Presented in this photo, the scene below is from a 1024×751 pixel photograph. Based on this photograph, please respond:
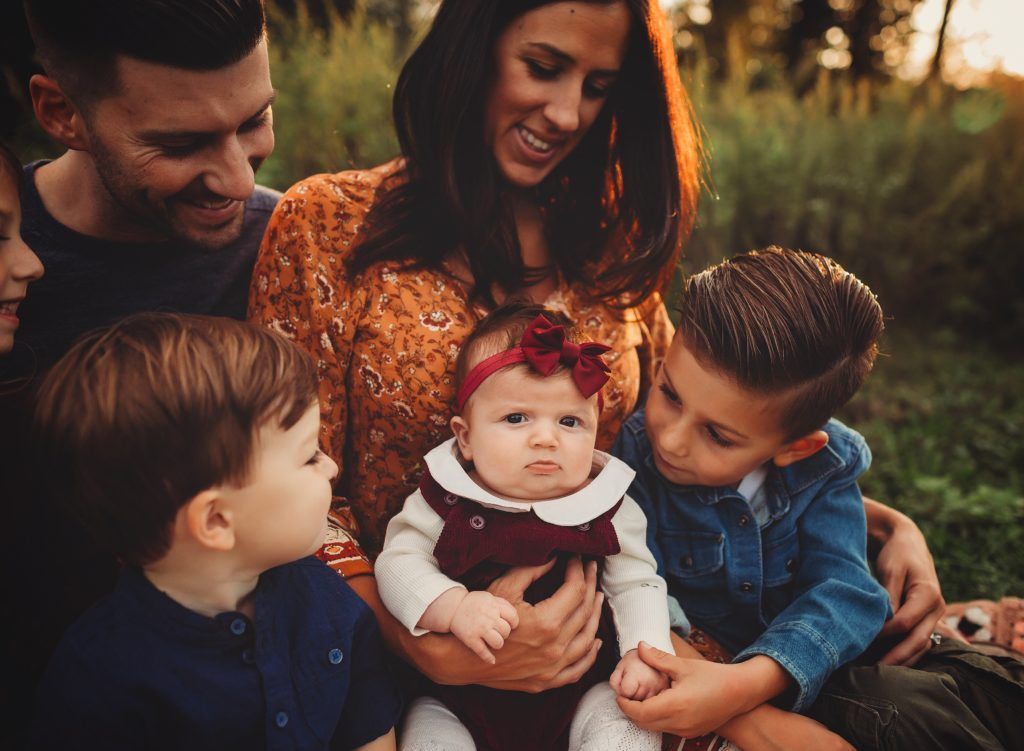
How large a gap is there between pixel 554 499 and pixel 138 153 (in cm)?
135

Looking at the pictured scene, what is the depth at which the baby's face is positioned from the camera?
168 cm

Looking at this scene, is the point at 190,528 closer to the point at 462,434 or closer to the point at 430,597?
the point at 430,597

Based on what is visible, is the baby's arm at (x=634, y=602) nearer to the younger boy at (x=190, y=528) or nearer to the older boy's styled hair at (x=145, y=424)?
the younger boy at (x=190, y=528)

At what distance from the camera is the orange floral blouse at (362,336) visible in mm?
1885

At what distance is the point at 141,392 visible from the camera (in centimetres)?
122

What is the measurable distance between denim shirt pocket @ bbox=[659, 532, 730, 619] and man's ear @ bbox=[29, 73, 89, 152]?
1901 millimetres

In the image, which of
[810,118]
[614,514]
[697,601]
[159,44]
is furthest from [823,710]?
[810,118]

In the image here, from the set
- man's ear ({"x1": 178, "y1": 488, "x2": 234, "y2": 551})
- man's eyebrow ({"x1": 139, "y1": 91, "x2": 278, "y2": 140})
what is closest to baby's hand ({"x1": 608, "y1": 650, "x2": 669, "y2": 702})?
man's ear ({"x1": 178, "y1": 488, "x2": 234, "y2": 551})

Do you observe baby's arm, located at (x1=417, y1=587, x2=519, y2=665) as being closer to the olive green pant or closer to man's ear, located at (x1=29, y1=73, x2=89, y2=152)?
the olive green pant

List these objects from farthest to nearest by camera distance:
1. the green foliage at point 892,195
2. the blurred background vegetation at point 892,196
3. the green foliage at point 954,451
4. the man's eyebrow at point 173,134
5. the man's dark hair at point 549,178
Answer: the green foliage at point 892,195 → the blurred background vegetation at point 892,196 → the green foliage at point 954,451 → the man's dark hair at point 549,178 → the man's eyebrow at point 173,134

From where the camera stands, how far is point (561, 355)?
1.71m

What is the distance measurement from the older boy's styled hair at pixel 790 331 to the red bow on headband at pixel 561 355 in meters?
0.29

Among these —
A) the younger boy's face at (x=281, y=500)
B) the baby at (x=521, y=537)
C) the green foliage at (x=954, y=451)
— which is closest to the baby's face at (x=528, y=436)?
the baby at (x=521, y=537)

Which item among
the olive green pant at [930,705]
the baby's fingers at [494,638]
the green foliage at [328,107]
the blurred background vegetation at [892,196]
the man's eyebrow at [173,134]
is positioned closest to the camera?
the baby's fingers at [494,638]
